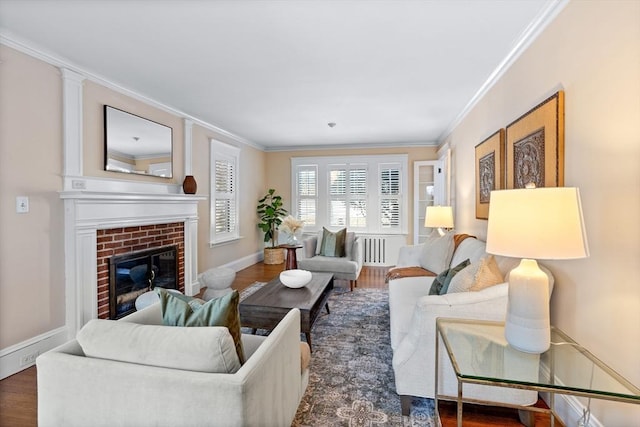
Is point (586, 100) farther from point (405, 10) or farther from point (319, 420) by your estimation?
point (319, 420)

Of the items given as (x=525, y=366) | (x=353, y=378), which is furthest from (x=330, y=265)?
(x=525, y=366)

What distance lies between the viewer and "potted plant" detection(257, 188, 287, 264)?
6.17 m

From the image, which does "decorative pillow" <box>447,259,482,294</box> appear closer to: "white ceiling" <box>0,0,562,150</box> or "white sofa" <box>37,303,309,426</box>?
"white sofa" <box>37,303,309,426</box>

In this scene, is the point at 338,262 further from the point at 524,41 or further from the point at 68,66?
the point at 68,66

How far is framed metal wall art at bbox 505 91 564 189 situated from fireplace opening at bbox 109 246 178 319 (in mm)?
3662

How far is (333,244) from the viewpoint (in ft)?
15.5

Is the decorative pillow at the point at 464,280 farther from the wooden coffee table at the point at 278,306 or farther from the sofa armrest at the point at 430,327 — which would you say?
the wooden coffee table at the point at 278,306

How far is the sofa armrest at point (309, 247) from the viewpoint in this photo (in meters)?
4.66

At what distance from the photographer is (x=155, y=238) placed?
3580mm

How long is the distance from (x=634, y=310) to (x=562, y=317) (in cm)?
56

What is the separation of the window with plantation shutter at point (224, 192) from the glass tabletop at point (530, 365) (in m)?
4.05

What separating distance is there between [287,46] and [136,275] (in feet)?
9.08

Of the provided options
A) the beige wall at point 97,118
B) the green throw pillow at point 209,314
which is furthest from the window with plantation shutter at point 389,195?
the green throw pillow at point 209,314

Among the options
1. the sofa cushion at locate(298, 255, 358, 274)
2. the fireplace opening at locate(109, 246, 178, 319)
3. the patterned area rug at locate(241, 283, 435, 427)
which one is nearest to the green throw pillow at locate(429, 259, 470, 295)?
the patterned area rug at locate(241, 283, 435, 427)
